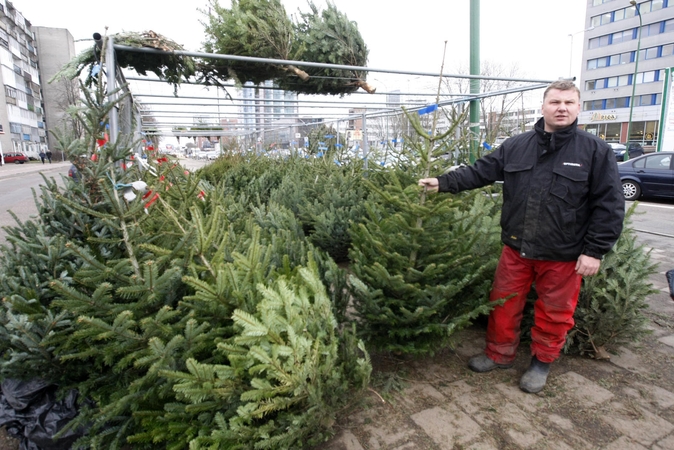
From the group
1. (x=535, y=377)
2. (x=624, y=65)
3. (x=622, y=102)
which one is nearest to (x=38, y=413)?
(x=535, y=377)

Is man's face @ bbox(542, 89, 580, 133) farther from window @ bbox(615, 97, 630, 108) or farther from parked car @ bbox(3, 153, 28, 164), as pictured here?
window @ bbox(615, 97, 630, 108)

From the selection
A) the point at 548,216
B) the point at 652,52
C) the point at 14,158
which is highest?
the point at 652,52

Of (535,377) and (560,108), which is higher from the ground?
(560,108)

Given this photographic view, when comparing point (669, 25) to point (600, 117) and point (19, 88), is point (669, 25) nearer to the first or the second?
point (600, 117)

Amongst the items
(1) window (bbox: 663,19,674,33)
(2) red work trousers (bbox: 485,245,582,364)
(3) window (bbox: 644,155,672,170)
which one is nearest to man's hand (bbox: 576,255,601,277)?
(2) red work trousers (bbox: 485,245,582,364)

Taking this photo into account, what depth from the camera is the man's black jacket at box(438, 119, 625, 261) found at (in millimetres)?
2329

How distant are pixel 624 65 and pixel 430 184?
68752 millimetres

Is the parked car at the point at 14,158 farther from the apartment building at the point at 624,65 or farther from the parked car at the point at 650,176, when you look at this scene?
the apartment building at the point at 624,65

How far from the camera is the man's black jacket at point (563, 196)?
2329 mm

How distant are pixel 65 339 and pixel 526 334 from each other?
10.3 ft

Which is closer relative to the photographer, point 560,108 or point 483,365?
point 560,108

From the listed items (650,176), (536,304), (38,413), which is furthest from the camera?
(650,176)

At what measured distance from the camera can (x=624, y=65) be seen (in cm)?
5484

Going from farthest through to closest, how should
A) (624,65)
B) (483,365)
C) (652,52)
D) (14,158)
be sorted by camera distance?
1. (624,65)
2. (652,52)
3. (14,158)
4. (483,365)
